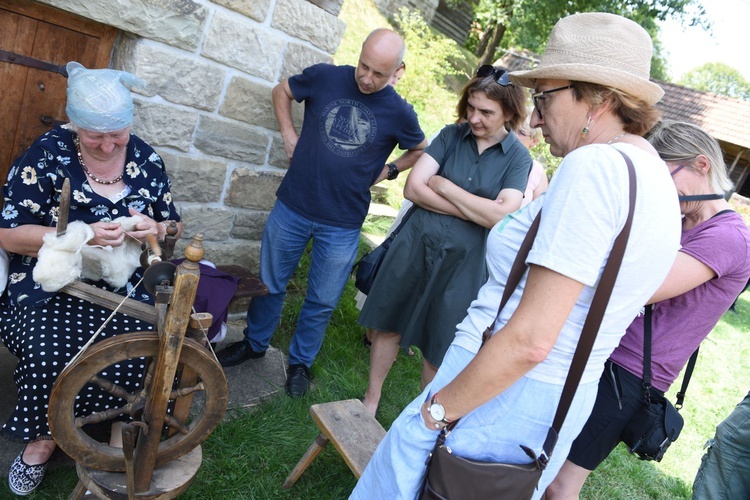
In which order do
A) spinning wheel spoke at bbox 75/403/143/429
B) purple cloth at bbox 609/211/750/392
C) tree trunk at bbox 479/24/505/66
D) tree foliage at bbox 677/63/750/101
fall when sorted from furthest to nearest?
tree foliage at bbox 677/63/750/101 < tree trunk at bbox 479/24/505/66 < purple cloth at bbox 609/211/750/392 < spinning wheel spoke at bbox 75/403/143/429

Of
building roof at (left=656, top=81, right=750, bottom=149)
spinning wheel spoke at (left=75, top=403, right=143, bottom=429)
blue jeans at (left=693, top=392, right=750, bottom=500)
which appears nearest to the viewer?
spinning wheel spoke at (left=75, top=403, right=143, bottom=429)

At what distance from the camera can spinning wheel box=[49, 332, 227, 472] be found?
5.36ft

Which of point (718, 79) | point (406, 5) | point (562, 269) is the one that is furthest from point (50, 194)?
point (718, 79)

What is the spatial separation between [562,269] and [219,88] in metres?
2.43

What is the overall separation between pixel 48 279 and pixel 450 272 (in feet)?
5.92

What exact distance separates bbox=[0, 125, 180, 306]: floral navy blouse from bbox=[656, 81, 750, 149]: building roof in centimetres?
1861

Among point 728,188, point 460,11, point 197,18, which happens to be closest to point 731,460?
point 728,188

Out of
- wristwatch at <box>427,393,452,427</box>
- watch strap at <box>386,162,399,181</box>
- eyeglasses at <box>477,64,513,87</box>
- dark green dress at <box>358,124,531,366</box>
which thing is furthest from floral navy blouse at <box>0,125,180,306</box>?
eyeglasses at <box>477,64,513,87</box>

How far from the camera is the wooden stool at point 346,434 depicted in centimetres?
228

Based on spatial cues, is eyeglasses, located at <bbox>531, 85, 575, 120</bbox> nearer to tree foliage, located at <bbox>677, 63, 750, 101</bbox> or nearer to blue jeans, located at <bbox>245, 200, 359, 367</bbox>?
blue jeans, located at <bbox>245, 200, 359, 367</bbox>

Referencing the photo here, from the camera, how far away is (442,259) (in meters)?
2.77

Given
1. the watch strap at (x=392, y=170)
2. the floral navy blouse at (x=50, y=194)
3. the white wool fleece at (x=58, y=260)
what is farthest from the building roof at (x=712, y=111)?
the white wool fleece at (x=58, y=260)

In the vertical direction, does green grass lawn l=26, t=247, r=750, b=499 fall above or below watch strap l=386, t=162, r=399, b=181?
below

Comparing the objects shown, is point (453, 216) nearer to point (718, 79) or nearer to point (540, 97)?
point (540, 97)
